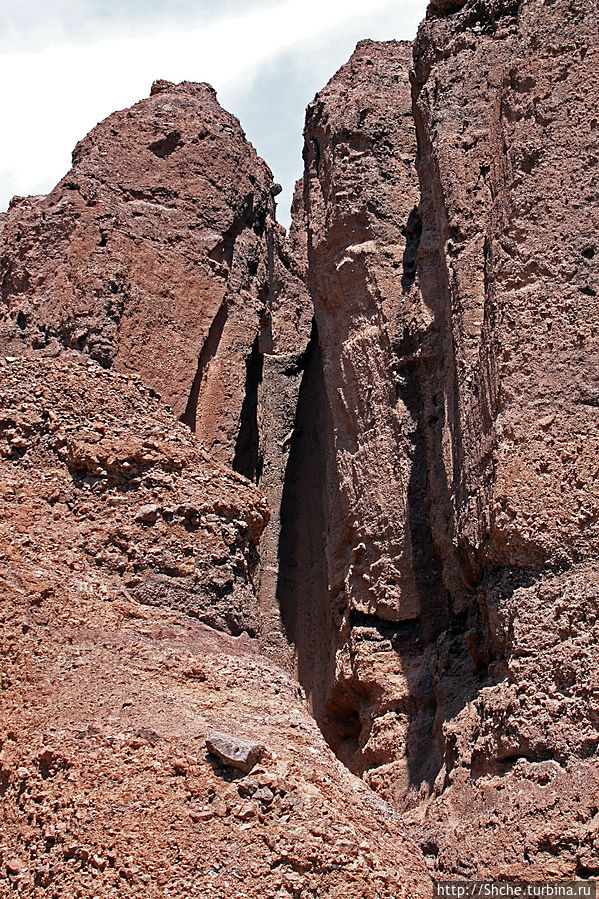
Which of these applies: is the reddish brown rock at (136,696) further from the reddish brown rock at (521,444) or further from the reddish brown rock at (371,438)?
the reddish brown rock at (371,438)

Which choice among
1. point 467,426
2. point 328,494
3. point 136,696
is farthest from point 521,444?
point 328,494

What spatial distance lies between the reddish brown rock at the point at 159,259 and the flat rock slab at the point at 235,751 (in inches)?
98.2

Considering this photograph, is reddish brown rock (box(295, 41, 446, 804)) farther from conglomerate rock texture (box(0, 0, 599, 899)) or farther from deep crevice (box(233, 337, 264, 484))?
deep crevice (box(233, 337, 264, 484))

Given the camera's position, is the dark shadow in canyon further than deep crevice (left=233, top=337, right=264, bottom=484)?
Yes

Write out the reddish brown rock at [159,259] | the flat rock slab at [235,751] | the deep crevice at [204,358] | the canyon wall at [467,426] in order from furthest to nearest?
the deep crevice at [204,358], the reddish brown rock at [159,259], the canyon wall at [467,426], the flat rock slab at [235,751]

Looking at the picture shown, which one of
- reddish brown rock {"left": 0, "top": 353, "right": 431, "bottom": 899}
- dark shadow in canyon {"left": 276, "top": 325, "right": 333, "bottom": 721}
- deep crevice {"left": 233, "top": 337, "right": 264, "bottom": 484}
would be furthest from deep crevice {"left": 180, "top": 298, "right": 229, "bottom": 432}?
dark shadow in canyon {"left": 276, "top": 325, "right": 333, "bottom": 721}

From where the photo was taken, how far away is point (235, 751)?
4262 mm

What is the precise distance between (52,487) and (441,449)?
2422mm

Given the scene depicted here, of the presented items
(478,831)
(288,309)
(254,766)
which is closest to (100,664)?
(254,766)

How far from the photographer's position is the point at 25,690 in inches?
174

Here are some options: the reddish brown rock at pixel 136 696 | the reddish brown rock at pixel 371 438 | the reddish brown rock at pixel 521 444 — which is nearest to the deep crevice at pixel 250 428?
the reddish brown rock at pixel 371 438

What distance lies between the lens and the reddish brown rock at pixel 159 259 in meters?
6.30

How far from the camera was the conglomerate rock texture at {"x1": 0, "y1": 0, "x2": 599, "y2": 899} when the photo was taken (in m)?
4.26

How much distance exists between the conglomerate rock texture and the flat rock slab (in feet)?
0.17
